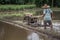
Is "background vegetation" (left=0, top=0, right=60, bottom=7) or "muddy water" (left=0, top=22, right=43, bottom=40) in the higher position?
"muddy water" (left=0, top=22, right=43, bottom=40)

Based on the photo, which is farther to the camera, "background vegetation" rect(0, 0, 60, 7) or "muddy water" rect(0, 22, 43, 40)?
"background vegetation" rect(0, 0, 60, 7)

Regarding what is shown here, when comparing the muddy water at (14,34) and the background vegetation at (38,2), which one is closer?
the muddy water at (14,34)

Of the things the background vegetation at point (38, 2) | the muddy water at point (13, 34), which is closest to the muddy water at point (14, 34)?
the muddy water at point (13, 34)

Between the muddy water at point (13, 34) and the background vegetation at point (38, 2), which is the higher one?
the muddy water at point (13, 34)

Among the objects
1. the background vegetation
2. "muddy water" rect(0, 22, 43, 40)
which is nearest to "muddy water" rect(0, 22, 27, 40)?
"muddy water" rect(0, 22, 43, 40)

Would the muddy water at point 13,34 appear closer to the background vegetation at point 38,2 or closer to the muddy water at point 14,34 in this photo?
the muddy water at point 14,34

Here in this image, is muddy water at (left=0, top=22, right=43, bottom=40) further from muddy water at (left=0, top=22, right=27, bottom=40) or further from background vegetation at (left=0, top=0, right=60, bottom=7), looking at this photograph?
background vegetation at (left=0, top=0, right=60, bottom=7)

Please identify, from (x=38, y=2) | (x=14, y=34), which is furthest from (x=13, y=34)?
(x=38, y=2)

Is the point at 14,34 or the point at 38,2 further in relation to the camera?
the point at 38,2

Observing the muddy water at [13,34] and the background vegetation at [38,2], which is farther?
A: the background vegetation at [38,2]

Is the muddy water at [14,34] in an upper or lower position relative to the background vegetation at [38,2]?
upper

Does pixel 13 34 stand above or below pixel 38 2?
above

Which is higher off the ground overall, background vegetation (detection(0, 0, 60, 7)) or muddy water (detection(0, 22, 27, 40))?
muddy water (detection(0, 22, 27, 40))

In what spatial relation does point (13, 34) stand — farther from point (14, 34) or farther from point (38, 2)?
point (38, 2)
